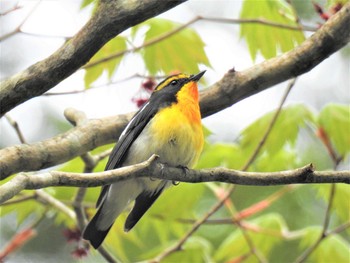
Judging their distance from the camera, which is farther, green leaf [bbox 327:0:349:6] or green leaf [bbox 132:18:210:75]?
green leaf [bbox 132:18:210:75]

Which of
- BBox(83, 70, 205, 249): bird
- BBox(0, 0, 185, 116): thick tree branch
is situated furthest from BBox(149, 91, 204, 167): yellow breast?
BBox(0, 0, 185, 116): thick tree branch

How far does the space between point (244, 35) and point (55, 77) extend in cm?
148

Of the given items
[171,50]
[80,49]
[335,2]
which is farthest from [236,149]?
[80,49]

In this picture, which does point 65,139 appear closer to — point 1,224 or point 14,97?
point 14,97

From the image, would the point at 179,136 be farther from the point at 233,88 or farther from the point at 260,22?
the point at 260,22

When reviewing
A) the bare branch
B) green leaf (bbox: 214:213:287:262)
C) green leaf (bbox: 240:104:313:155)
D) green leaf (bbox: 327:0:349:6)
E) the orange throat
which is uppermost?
green leaf (bbox: 327:0:349:6)

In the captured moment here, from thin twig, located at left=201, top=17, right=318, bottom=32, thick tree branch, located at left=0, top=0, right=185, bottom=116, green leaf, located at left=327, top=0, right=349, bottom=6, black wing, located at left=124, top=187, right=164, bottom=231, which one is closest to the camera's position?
thick tree branch, located at left=0, top=0, right=185, bottom=116

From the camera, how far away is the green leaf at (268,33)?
4.03 metres

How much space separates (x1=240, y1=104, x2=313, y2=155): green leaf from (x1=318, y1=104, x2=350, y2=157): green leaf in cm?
12

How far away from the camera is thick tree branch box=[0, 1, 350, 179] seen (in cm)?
341

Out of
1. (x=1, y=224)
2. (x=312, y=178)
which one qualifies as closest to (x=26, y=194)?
(x=312, y=178)

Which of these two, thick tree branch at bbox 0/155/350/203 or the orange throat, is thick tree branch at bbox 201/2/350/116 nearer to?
the orange throat

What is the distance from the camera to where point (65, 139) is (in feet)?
11.4

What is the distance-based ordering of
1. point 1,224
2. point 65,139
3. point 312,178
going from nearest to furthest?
point 312,178 < point 65,139 < point 1,224
